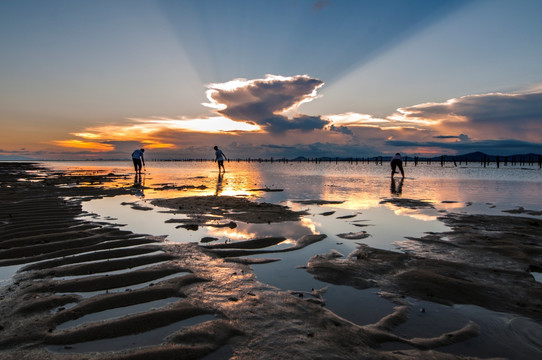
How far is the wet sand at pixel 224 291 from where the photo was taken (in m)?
2.60

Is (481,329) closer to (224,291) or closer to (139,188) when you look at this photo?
(224,291)

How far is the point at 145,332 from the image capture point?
2828 millimetres

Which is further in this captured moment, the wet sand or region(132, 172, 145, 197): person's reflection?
region(132, 172, 145, 197): person's reflection

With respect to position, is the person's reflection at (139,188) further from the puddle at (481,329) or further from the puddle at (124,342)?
the puddle at (481,329)

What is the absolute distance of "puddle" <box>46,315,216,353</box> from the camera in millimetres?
2541

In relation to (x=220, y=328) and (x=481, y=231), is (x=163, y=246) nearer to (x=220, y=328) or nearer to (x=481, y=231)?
(x=220, y=328)

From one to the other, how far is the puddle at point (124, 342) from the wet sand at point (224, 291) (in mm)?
37

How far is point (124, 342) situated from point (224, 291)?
1.30 meters

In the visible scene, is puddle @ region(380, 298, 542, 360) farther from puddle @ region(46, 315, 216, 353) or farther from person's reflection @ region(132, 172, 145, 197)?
person's reflection @ region(132, 172, 145, 197)

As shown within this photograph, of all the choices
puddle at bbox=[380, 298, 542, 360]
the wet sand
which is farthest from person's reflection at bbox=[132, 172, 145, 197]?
puddle at bbox=[380, 298, 542, 360]

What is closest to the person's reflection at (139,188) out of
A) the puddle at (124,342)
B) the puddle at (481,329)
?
the puddle at (124,342)

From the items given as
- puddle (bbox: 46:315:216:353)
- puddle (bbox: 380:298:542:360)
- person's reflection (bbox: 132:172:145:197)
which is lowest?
puddle (bbox: 380:298:542:360)

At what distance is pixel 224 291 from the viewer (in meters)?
3.73

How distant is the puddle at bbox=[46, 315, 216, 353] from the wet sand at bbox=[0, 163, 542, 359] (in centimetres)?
4
